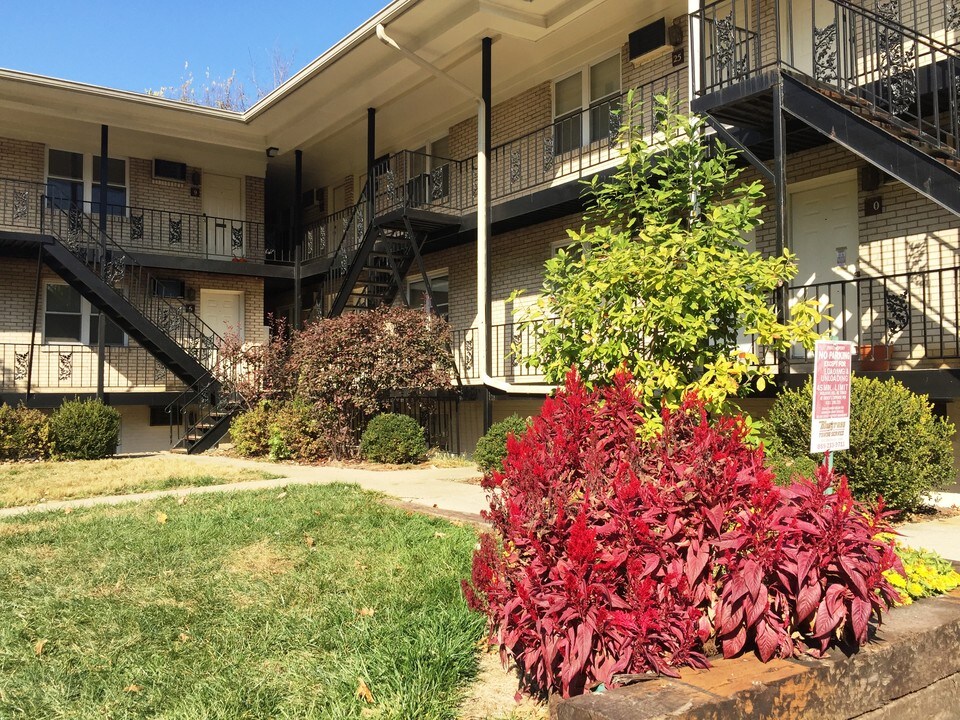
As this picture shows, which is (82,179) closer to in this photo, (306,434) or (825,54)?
(306,434)

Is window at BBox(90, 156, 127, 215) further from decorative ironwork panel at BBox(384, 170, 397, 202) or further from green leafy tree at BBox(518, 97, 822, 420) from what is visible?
green leafy tree at BBox(518, 97, 822, 420)

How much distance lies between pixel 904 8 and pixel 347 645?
10.3m

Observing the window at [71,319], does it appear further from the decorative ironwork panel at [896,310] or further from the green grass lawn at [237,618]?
the decorative ironwork panel at [896,310]

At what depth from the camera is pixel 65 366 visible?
18.2 m

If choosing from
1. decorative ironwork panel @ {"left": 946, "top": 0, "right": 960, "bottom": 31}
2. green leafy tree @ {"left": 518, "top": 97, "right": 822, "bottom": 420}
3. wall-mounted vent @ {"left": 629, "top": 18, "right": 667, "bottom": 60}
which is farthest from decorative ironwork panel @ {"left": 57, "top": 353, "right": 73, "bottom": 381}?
decorative ironwork panel @ {"left": 946, "top": 0, "right": 960, "bottom": 31}

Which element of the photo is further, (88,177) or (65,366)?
(88,177)

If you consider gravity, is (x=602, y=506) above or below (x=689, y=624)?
above

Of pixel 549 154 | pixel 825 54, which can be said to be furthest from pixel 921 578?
pixel 549 154

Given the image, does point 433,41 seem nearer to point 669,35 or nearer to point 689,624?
point 669,35

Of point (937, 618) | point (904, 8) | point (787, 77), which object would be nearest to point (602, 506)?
point (937, 618)

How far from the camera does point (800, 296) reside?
10664mm

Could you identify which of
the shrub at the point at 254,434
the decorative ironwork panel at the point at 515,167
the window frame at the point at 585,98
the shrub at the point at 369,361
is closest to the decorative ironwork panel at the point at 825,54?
the window frame at the point at 585,98

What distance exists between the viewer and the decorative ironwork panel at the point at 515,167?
1484 centimetres

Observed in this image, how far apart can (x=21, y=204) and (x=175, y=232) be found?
11.5 feet
